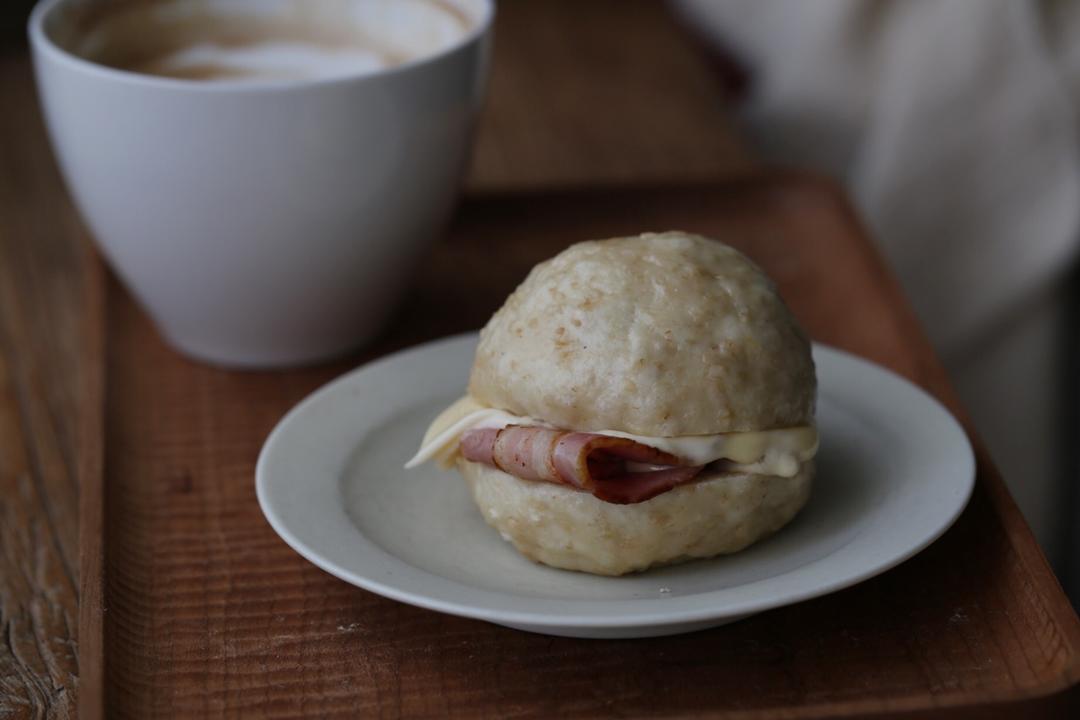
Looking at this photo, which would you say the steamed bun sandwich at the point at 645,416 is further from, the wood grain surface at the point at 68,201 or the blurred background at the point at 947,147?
the blurred background at the point at 947,147

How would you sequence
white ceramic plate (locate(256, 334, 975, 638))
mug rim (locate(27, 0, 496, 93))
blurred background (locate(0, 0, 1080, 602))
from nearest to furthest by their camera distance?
1. white ceramic plate (locate(256, 334, 975, 638))
2. mug rim (locate(27, 0, 496, 93))
3. blurred background (locate(0, 0, 1080, 602))

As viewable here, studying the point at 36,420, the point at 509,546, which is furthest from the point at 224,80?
the point at 509,546

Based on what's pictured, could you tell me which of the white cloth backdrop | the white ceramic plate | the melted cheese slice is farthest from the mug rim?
the white cloth backdrop

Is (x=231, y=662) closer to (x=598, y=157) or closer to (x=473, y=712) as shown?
(x=473, y=712)

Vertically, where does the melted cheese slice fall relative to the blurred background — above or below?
above

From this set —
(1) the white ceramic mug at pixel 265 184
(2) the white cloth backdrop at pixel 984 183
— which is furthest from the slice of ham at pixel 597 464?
(2) the white cloth backdrop at pixel 984 183

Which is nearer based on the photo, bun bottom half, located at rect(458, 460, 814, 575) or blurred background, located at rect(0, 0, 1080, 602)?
bun bottom half, located at rect(458, 460, 814, 575)

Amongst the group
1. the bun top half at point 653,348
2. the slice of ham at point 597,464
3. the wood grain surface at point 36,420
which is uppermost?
the bun top half at point 653,348

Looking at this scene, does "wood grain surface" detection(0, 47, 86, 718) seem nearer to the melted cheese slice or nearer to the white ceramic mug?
the white ceramic mug
